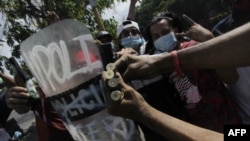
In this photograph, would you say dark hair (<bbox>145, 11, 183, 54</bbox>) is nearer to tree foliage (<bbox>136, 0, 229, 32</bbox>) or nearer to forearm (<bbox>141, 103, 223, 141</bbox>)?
forearm (<bbox>141, 103, 223, 141</bbox>)

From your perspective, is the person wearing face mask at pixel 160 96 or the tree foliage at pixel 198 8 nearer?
the person wearing face mask at pixel 160 96

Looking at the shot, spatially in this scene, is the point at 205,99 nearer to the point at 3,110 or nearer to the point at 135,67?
the point at 135,67

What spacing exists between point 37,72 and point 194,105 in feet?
3.30

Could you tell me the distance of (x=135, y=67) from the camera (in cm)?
156

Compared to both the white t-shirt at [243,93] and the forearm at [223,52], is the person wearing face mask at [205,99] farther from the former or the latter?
the forearm at [223,52]

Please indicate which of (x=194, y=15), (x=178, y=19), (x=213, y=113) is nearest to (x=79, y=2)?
(x=178, y=19)

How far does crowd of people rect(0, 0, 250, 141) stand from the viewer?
1.37 m

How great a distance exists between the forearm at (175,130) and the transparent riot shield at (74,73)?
321 millimetres

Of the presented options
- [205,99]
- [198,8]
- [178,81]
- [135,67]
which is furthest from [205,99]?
[198,8]

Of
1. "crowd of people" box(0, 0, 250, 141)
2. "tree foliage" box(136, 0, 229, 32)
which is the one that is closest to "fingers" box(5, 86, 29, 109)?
"crowd of people" box(0, 0, 250, 141)

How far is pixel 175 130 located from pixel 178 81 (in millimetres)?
1075

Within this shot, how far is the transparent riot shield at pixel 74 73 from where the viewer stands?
1604 millimetres

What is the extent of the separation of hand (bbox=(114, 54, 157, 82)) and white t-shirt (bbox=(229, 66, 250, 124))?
0.93 m

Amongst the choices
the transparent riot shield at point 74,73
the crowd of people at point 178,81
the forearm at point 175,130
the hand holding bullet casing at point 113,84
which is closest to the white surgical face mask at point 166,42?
the crowd of people at point 178,81
